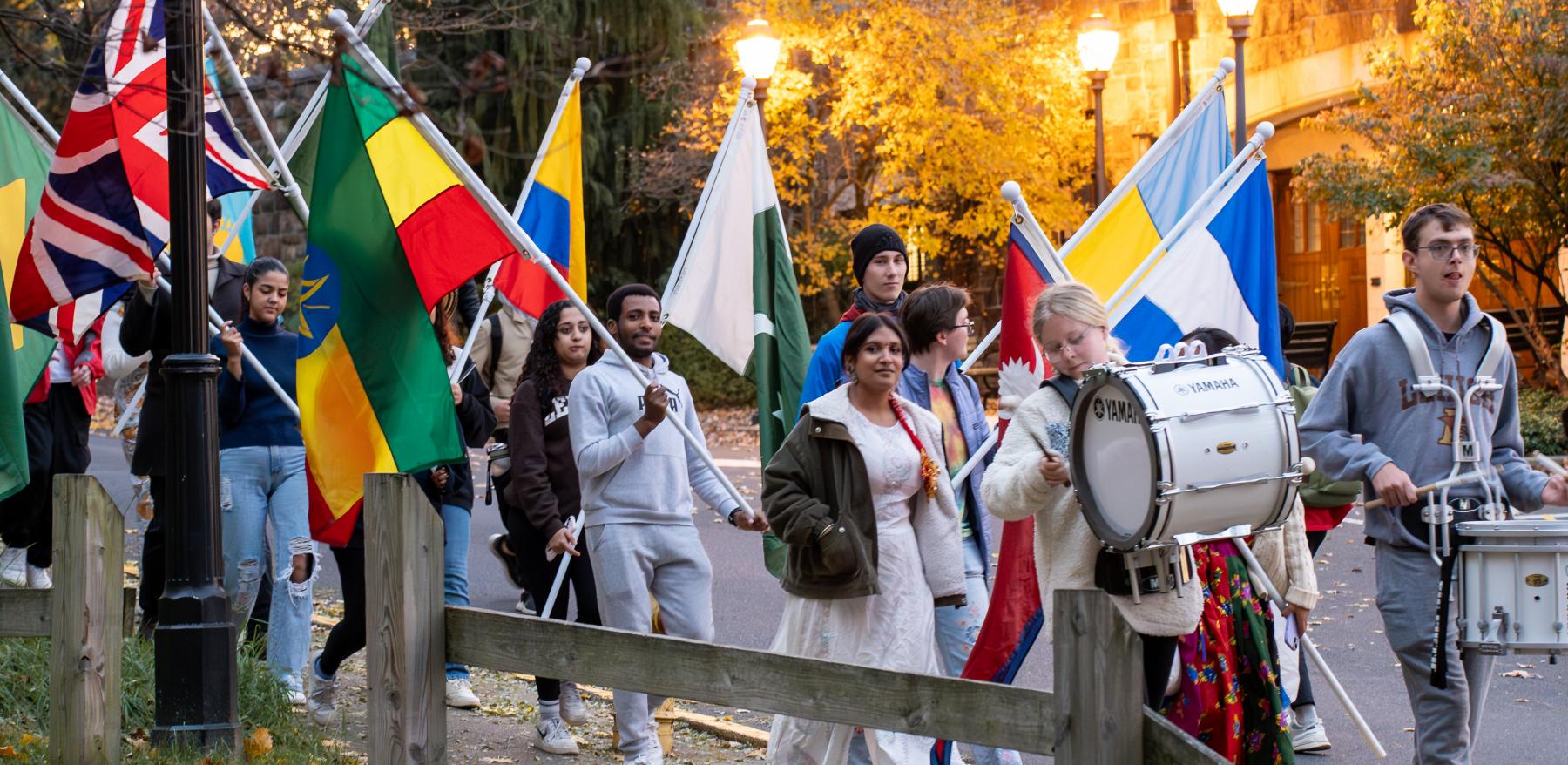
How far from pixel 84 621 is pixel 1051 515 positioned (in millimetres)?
3122

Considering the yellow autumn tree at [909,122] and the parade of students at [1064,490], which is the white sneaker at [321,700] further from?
the yellow autumn tree at [909,122]

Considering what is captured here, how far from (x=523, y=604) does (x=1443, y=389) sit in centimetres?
555

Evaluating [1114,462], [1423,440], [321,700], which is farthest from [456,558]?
[1423,440]

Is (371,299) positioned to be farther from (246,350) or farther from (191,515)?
(246,350)

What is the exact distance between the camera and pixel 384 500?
456cm

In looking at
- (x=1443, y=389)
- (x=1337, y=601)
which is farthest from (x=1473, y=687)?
(x=1337, y=601)

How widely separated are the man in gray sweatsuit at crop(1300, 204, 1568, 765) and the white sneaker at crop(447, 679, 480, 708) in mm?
3794

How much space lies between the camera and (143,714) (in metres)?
6.70

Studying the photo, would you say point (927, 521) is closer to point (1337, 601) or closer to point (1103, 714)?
point (1103, 714)

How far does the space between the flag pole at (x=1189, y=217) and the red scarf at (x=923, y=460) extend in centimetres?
149

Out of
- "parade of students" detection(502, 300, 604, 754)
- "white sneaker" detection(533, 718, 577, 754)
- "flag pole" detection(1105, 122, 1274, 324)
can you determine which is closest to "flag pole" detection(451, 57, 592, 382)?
"parade of students" detection(502, 300, 604, 754)

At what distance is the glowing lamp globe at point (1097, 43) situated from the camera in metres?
19.1

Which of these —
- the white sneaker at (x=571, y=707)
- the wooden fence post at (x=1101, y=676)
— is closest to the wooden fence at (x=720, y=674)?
the wooden fence post at (x=1101, y=676)

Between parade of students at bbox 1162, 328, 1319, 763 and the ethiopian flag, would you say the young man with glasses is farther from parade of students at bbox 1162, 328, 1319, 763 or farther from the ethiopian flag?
the ethiopian flag
